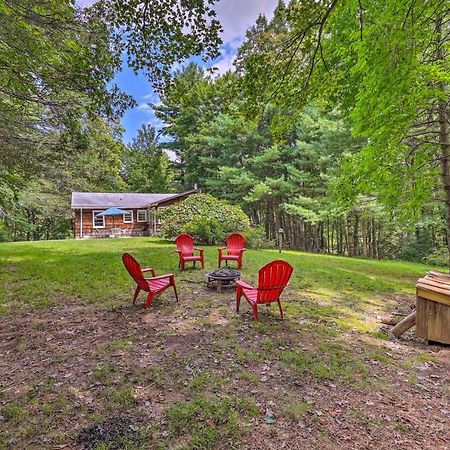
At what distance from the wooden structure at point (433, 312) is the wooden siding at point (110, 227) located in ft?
66.2

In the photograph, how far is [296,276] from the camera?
750 centimetres

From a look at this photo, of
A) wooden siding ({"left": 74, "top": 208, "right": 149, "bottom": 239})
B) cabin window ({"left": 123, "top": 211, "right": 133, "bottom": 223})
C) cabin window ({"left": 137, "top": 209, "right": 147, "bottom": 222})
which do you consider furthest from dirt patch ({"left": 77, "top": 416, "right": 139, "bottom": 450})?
cabin window ({"left": 137, "top": 209, "right": 147, "bottom": 222})

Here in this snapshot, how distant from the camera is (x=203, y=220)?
489 inches

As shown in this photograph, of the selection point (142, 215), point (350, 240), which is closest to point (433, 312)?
point (350, 240)

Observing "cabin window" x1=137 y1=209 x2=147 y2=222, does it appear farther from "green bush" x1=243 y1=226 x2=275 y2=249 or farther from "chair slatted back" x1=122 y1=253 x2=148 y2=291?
"chair slatted back" x1=122 y1=253 x2=148 y2=291

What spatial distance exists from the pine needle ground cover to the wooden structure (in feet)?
0.56

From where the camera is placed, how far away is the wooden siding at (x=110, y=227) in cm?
2081

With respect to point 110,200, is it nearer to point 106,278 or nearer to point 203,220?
point 203,220

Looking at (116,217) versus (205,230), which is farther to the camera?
(116,217)

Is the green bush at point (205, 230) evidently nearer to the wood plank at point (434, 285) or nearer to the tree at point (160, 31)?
the tree at point (160, 31)

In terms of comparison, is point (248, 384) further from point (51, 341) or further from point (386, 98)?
point (386, 98)

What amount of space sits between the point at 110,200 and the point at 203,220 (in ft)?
39.4

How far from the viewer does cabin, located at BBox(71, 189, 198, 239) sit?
20.5 m

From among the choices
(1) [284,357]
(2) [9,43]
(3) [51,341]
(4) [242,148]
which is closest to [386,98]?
(1) [284,357]
